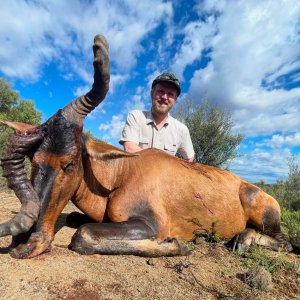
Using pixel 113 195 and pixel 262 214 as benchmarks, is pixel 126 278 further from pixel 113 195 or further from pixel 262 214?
pixel 262 214

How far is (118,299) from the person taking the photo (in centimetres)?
276

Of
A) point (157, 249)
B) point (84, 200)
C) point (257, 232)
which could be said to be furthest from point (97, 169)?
point (257, 232)

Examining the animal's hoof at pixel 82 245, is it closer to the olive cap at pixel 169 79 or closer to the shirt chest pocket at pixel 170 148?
the shirt chest pocket at pixel 170 148

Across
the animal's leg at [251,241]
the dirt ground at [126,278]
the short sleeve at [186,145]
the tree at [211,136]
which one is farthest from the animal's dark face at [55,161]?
the tree at [211,136]

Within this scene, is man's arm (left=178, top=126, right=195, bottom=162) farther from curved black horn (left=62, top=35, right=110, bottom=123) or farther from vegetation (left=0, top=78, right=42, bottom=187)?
vegetation (left=0, top=78, right=42, bottom=187)

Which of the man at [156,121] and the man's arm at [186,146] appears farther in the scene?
the man's arm at [186,146]

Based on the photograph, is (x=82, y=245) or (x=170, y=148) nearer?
(x=82, y=245)

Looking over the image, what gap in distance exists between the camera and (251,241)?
5031 mm

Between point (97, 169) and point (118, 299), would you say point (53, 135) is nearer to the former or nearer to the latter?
point (97, 169)

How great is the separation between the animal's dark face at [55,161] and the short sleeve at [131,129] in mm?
2951

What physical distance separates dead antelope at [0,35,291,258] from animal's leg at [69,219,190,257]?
0.01 m

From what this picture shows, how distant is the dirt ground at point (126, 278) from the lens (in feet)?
9.27

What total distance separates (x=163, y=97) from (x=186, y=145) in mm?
1323

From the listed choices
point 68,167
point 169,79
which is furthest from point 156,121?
point 68,167
